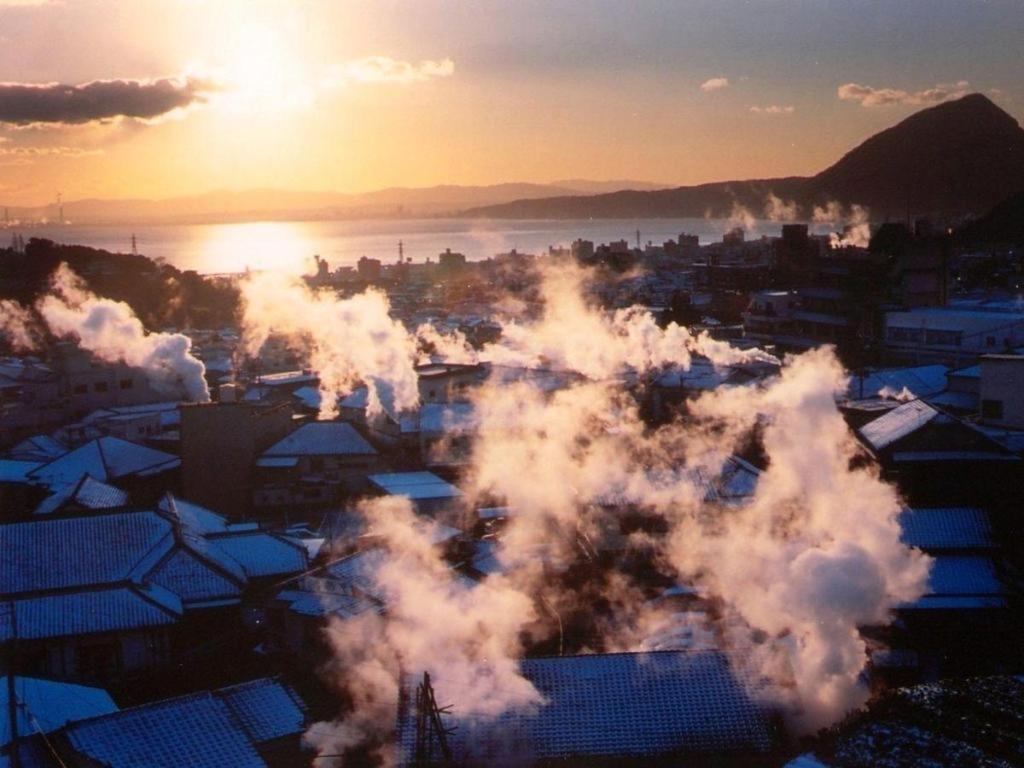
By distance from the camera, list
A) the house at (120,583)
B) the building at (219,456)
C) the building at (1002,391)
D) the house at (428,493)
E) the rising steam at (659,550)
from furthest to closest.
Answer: the building at (219,456), the building at (1002,391), the house at (428,493), the house at (120,583), the rising steam at (659,550)

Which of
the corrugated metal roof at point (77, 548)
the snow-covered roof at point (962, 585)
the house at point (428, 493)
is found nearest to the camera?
the snow-covered roof at point (962, 585)

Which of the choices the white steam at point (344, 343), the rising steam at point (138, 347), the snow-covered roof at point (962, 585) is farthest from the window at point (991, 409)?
the rising steam at point (138, 347)

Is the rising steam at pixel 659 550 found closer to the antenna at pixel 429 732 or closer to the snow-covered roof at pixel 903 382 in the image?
the antenna at pixel 429 732

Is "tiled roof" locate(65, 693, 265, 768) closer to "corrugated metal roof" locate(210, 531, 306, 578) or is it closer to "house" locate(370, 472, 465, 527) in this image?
"corrugated metal roof" locate(210, 531, 306, 578)

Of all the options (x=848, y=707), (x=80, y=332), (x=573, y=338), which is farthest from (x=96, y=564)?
(x=573, y=338)

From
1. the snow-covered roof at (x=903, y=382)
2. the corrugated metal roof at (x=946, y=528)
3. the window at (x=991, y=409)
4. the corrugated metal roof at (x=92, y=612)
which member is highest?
the window at (x=991, y=409)

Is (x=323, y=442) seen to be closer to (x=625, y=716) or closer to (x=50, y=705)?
(x=50, y=705)

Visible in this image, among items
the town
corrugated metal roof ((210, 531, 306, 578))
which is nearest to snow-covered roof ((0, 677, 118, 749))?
the town
